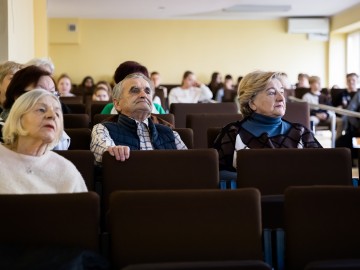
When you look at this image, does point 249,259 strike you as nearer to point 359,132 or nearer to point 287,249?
point 287,249

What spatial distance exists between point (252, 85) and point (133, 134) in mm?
714

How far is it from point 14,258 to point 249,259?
0.71 m

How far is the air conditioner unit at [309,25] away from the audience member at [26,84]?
42.7 feet

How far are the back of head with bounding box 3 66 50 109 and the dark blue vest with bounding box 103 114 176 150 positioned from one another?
1.54 feet

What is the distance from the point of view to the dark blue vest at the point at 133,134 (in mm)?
3373

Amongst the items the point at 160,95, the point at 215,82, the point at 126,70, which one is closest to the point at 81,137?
the point at 126,70

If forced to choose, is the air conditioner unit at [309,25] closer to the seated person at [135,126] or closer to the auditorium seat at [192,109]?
the auditorium seat at [192,109]

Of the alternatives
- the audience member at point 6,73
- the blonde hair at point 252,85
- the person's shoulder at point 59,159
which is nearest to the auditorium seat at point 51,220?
the person's shoulder at point 59,159

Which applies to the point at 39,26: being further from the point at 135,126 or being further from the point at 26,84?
the point at 135,126

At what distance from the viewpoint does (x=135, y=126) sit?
11.3ft

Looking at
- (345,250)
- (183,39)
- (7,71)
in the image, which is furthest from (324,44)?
(345,250)

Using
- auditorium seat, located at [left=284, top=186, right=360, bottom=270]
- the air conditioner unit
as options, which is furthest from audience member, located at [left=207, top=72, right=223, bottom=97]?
auditorium seat, located at [left=284, top=186, right=360, bottom=270]

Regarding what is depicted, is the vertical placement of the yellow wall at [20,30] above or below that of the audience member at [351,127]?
above

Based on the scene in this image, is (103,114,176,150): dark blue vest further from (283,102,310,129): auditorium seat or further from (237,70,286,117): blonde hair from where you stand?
(283,102,310,129): auditorium seat
